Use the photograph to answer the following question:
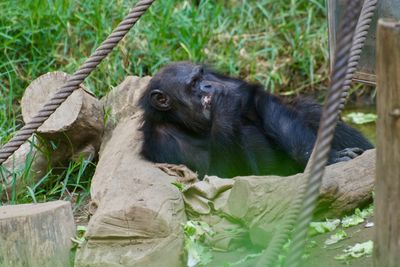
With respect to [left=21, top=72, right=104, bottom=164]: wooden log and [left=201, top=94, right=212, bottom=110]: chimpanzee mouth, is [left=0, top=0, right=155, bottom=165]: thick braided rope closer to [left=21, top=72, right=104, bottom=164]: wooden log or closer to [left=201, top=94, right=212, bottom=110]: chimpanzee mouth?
[left=21, top=72, right=104, bottom=164]: wooden log

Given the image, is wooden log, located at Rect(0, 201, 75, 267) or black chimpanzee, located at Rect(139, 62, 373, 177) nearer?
wooden log, located at Rect(0, 201, 75, 267)

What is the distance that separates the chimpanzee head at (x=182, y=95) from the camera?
234 inches

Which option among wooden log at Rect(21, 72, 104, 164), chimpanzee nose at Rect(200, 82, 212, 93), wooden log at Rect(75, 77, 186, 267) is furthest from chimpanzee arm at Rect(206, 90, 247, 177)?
wooden log at Rect(21, 72, 104, 164)

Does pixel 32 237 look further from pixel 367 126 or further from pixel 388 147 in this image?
pixel 367 126

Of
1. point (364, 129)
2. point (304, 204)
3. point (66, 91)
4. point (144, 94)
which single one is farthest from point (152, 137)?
point (304, 204)

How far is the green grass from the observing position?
754 centimetres

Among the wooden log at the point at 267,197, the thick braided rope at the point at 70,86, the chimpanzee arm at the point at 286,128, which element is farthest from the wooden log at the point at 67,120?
the wooden log at the point at 267,197

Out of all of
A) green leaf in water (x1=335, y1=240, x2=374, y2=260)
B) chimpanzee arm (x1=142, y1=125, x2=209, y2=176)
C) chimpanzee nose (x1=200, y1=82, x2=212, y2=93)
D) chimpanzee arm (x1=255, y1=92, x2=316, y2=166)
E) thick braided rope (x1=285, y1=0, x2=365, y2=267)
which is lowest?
chimpanzee arm (x1=142, y1=125, x2=209, y2=176)

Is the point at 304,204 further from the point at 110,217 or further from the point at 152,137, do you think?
the point at 152,137

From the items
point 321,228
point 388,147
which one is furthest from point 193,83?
point 388,147

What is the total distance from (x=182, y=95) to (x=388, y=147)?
3.09 metres

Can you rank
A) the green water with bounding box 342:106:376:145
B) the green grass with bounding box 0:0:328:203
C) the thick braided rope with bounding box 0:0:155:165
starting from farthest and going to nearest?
the green grass with bounding box 0:0:328:203 → the green water with bounding box 342:106:376:145 → the thick braided rope with bounding box 0:0:155:165

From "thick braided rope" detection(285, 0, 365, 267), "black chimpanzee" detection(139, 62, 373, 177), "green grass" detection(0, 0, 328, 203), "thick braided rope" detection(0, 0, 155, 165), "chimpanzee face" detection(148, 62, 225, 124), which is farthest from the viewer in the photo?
"green grass" detection(0, 0, 328, 203)

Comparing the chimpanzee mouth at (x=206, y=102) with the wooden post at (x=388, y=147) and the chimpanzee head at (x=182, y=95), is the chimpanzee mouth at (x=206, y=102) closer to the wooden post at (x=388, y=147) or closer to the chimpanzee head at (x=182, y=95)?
the chimpanzee head at (x=182, y=95)
